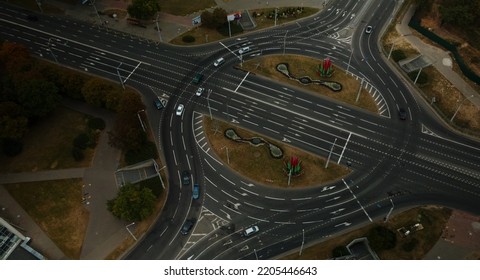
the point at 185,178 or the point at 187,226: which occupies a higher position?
the point at 185,178

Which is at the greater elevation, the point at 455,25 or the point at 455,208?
the point at 455,25

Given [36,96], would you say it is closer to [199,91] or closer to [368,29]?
[199,91]

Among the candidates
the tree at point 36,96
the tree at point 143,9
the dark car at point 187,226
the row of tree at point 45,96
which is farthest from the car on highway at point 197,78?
the dark car at point 187,226

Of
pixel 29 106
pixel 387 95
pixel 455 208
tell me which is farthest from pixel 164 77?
pixel 455 208

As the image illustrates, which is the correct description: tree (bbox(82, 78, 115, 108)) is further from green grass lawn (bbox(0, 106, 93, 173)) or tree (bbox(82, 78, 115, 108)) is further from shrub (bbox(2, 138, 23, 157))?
shrub (bbox(2, 138, 23, 157))

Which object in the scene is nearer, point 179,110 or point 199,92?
point 179,110

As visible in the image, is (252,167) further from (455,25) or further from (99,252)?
(455,25)

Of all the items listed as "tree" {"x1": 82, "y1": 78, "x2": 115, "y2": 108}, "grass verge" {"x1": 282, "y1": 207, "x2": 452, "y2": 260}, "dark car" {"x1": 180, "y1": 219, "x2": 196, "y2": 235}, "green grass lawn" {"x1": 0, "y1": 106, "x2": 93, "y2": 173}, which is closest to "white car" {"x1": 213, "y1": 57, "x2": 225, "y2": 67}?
"tree" {"x1": 82, "y1": 78, "x2": 115, "y2": 108}

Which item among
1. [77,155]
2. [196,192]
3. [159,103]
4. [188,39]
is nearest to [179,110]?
[159,103]
